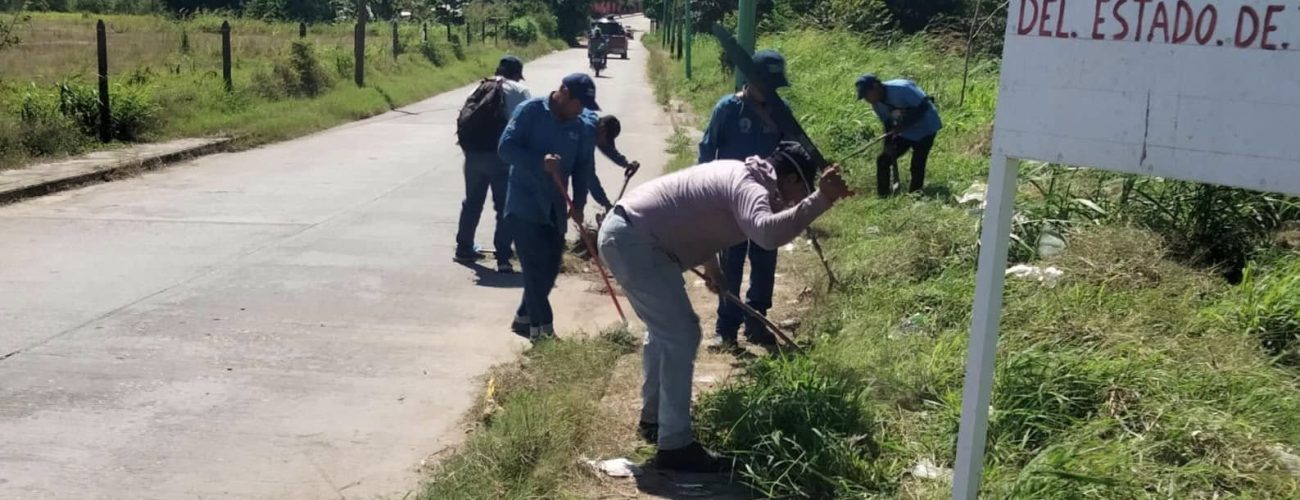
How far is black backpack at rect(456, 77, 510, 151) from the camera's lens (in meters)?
8.43

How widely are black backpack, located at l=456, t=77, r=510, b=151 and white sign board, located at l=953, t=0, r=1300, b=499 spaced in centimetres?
572

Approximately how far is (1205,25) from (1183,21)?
0.17ft

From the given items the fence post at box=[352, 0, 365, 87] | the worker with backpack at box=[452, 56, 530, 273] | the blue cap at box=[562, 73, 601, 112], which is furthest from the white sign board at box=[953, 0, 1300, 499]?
the fence post at box=[352, 0, 365, 87]

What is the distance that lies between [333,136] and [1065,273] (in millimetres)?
13689

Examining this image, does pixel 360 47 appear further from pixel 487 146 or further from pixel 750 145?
pixel 750 145

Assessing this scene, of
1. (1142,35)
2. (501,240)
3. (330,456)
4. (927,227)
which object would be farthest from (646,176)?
(1142,35)

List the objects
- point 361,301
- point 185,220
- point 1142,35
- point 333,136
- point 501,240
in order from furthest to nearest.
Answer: point 333,136 < point 185,220 < point 501,240 < point 361,301 < point 1142,35

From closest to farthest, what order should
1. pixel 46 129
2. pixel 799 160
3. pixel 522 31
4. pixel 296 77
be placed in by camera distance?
1. pixel 799 160
2. pixel 46 129
3. pixel 296 77
4. pixel 522 31

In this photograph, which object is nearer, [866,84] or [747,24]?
[866,84]

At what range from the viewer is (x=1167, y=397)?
13.8 feet

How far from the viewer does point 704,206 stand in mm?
4484

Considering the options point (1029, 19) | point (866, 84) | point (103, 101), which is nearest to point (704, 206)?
point (1029, 19)

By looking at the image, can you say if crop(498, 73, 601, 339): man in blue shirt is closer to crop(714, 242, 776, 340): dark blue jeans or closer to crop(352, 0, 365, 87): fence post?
crop(714, 242, 776, 340): dark blue jeans

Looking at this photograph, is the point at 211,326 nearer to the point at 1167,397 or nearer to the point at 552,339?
the point at 552,339
